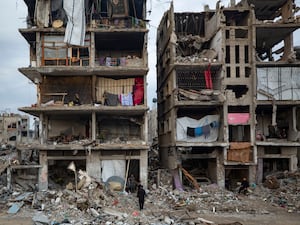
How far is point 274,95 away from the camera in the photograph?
2903 centimetres

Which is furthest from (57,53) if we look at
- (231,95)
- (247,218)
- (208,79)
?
(247,218)

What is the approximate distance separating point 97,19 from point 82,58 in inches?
135

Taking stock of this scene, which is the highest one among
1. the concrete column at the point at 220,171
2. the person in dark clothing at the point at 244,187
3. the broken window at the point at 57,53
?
the broken window at the point at 57,53

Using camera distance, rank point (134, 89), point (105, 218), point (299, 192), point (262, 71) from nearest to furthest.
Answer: point (105, 218), point (299, 192), point (134, 89), point (262, 71)

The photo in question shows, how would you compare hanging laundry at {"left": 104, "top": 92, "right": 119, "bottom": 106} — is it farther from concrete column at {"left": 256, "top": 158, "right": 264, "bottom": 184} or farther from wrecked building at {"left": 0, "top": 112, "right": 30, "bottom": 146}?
wrecked building at {"left": 0, "top": 112, "right": 30, "bottom": 146}

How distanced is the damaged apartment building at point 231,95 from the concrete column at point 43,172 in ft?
32.8

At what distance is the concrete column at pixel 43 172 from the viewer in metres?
25.9

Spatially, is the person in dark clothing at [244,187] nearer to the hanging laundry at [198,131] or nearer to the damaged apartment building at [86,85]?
the hanging laundry at [198,131]

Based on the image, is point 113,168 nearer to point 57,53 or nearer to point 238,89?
point 57,53

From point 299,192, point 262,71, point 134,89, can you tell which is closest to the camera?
point 299,192

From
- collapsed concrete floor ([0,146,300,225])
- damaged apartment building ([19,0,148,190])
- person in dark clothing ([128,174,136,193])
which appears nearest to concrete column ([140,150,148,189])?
damaged apartment building ([19,0,148,190])

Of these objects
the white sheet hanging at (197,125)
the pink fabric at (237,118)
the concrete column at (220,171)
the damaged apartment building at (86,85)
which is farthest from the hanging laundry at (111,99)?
the concrete column at (220,171)

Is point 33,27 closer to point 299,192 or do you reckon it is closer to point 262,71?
point 262,71

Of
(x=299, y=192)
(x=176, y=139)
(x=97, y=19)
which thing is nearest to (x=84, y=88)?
(x=97, y=19)
